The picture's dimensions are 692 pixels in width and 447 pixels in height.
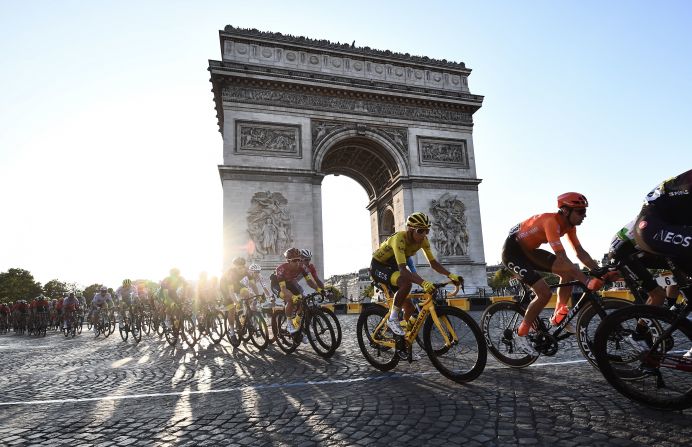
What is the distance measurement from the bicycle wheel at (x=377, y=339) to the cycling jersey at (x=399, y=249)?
629mm

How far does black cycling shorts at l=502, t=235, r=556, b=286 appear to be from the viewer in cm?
451

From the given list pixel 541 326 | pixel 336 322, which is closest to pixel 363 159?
pixel 336 322

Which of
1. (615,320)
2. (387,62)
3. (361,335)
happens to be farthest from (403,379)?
(387,62)

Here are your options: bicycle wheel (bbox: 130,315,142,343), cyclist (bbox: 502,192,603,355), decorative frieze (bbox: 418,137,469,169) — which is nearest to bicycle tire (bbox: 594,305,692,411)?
cyclist (bbox: 502,192,603,355)

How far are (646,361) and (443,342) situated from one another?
5.61ft

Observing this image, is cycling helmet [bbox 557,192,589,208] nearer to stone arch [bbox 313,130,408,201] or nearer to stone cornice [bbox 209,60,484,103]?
stone arch [bbox 313,130,408,201]

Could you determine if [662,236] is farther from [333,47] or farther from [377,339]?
[333,47]

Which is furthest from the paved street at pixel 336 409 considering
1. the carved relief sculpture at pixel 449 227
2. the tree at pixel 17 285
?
the tree at pixel 17 285

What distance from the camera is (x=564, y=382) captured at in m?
3.84

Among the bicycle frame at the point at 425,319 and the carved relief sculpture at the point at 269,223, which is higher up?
the carved relief sculpture at the point at 269,223

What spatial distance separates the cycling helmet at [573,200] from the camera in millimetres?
4211

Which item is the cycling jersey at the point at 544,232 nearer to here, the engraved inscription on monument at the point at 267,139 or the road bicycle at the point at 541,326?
the road bicycle at the point at 541,326

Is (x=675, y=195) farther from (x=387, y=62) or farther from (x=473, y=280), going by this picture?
(x=387, y=62)

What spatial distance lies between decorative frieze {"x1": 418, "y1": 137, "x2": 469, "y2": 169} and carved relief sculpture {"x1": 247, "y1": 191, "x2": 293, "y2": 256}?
905 cm
